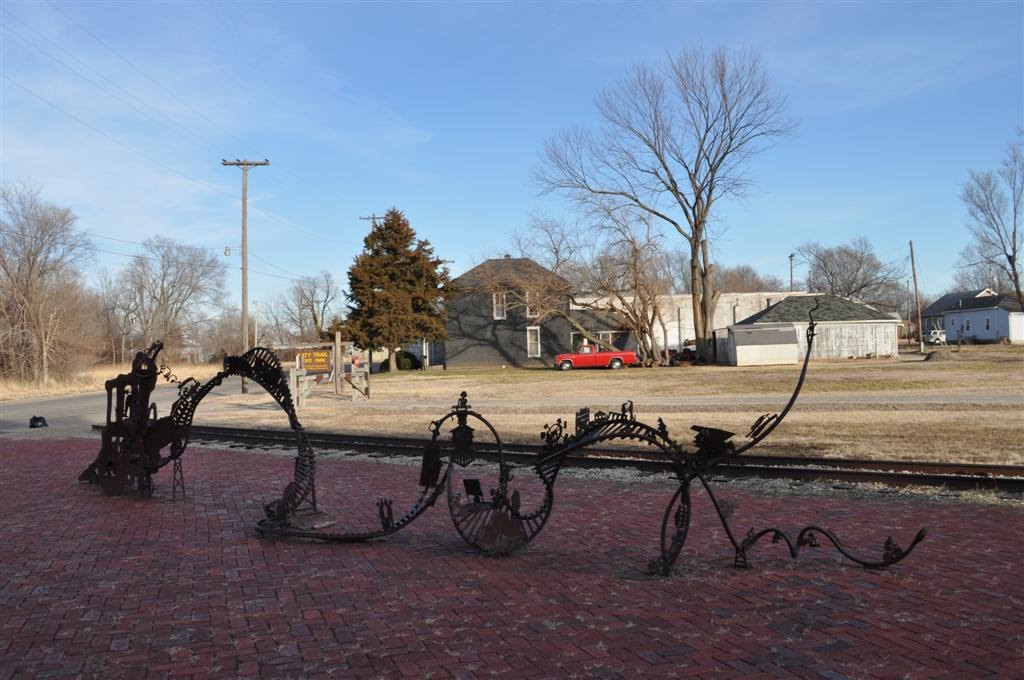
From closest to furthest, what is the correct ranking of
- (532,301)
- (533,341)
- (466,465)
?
(466,465), (532,301), (533,341)

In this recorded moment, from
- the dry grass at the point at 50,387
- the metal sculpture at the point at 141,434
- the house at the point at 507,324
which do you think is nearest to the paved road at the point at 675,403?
the dry grass at the point at 50,387

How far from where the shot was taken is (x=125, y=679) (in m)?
3.93

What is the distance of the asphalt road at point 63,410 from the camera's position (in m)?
20.5

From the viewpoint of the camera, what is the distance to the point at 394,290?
145ft

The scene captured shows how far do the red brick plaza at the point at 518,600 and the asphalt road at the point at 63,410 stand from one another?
568 inches

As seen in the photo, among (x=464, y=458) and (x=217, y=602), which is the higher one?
(x=464, y=458)

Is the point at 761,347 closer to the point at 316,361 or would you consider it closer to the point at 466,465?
the point at 316,361

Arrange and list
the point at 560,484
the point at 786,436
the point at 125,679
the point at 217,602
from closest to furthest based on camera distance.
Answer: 1. the point at 125,679
2. the point at 217,602
3. the point at 560,484
4. the point at 786,436

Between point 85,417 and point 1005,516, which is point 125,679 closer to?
point 1005,516

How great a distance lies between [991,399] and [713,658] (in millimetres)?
18154

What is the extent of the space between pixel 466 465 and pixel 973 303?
7930 cm

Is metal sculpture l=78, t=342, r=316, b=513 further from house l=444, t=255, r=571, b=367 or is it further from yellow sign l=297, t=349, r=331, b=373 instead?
house l=444, t=255, r=571, b=367

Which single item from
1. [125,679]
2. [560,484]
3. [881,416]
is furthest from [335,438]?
[881,416]

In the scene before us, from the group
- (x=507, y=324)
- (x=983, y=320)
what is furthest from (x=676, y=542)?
(x=983, y=320)
